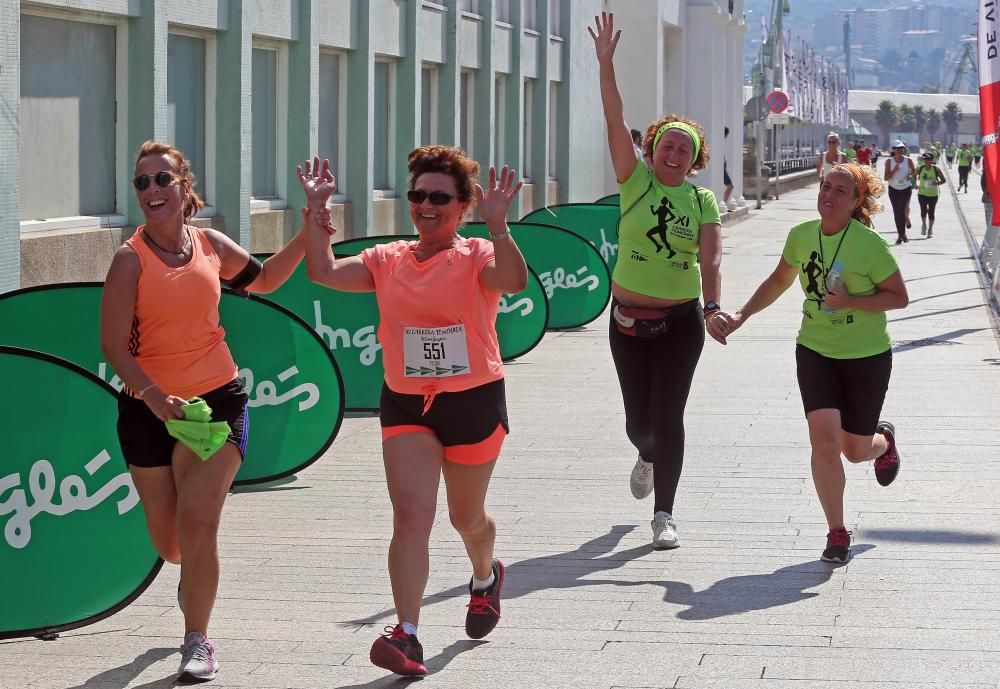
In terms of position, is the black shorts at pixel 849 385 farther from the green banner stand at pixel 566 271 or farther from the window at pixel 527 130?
the window at pixel 527 130

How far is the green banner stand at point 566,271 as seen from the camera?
1580 centimetres

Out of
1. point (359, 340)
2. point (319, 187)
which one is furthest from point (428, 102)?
point (319, 187)

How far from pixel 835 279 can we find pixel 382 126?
1255 cm

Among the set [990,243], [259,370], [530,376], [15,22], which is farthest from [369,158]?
[990,243]

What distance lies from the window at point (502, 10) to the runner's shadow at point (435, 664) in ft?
61.5

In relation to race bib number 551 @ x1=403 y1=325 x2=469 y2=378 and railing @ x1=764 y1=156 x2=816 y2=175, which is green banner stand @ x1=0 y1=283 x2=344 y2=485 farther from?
railing @ x1=764 y1=156 x2=816 y2=175

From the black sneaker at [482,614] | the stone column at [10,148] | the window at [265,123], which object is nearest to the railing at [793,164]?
the window at [265,123]

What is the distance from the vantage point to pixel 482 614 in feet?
19.6

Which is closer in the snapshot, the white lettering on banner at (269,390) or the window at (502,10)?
the white lettering on banner at (269,390)

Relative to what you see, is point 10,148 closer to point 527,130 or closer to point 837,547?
point 837,547

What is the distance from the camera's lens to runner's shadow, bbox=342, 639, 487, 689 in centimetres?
548

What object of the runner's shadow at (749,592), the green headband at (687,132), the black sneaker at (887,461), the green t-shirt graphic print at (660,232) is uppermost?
the green headband at (687,132)

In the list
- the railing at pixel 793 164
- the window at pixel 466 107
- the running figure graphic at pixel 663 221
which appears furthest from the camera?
the railing at pixel 793 164

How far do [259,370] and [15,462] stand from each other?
3000mm
